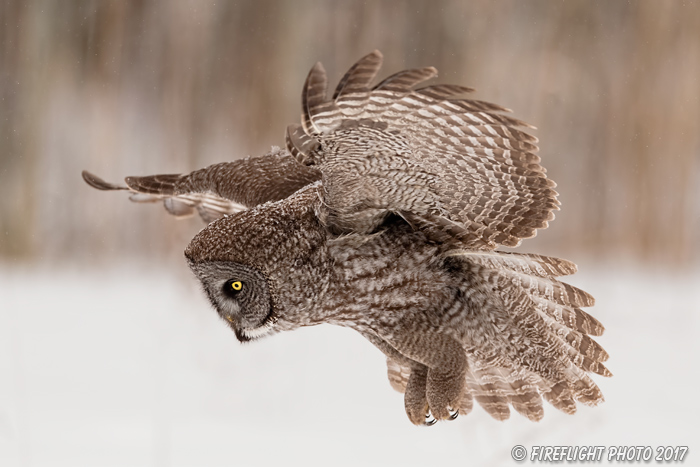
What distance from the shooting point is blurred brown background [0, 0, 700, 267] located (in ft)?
10.6

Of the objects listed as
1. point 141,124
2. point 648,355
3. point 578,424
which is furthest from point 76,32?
point 648,355

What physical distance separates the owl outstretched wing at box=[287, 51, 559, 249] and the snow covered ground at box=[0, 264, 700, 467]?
2.95 ft

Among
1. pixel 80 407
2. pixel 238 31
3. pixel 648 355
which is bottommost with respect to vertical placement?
pixel 80 407

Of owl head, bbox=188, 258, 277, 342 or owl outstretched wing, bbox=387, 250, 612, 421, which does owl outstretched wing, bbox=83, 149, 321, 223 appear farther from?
owl outstretched wing, bbox=387, 250, 612, 421

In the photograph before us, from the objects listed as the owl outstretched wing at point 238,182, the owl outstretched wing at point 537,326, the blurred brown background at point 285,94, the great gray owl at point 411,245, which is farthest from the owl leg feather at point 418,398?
the blurred brown background at point 285,94

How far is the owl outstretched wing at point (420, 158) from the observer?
1.22m

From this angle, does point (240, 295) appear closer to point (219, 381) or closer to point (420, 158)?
point (420, 158)

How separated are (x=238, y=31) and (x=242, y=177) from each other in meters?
1.50

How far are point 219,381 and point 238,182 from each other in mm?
1337

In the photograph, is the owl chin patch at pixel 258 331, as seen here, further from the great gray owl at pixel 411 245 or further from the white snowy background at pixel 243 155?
the white snowy background at pixel 243 155


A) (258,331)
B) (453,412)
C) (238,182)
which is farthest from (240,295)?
(453,412)

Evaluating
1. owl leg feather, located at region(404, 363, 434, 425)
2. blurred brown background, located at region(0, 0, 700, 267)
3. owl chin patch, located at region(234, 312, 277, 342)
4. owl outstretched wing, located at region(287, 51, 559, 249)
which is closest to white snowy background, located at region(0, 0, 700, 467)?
blurred brown background, located at region(0, 0, 700, 267)

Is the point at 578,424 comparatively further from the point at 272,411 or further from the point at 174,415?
the point at 174,415

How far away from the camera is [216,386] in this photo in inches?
119
